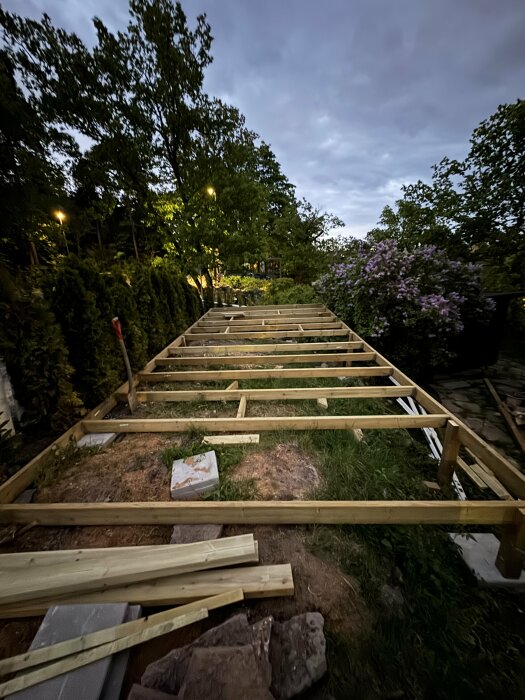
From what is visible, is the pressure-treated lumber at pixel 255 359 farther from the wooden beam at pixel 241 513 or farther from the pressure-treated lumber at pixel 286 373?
the wooden beam at pixel 241 513

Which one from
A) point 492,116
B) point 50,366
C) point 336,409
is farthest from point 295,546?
Answer: point 492,116

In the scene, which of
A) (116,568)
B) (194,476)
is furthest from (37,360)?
(116,568)

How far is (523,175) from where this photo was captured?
24.6ft

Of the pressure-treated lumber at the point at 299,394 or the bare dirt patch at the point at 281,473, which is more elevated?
the pressure-treated lumber at the point at 299,394

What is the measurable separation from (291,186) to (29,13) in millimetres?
16479

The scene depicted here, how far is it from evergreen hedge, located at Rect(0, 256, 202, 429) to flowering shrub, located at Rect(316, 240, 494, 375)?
14.0 feet

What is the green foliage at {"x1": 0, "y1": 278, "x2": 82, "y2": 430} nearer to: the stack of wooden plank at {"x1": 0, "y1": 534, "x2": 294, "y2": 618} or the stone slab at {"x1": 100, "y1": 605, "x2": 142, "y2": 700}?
the stack of wooden plank at {"x1": 0, "y1": 534, "x2": 294, "y2": 618}

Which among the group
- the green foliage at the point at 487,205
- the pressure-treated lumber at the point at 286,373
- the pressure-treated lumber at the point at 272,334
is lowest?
the pressure-treated lumber at the point at 286,373

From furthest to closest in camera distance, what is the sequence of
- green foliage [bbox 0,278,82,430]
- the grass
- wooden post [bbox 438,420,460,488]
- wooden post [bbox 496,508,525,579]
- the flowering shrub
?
1. the flowering shrub
2. green foliage [bbox 0,278,82,430]
3. wooden post [bbox 438,420,460,488]
4. wooden post [bbox 496,508,525,579]
5. the grass

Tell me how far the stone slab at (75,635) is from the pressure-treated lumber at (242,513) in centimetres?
47

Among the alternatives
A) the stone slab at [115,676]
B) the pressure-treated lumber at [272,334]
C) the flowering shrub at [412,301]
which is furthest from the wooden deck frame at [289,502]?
the flowering shrub at [412,301]

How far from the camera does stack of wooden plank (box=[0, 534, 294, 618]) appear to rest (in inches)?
49.1

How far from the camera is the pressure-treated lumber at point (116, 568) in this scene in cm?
126

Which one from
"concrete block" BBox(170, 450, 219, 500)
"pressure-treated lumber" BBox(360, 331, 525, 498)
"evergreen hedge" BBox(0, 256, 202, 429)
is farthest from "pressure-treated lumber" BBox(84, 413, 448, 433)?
"evergreen hedge" BBox(0, 256, 202, 429)
